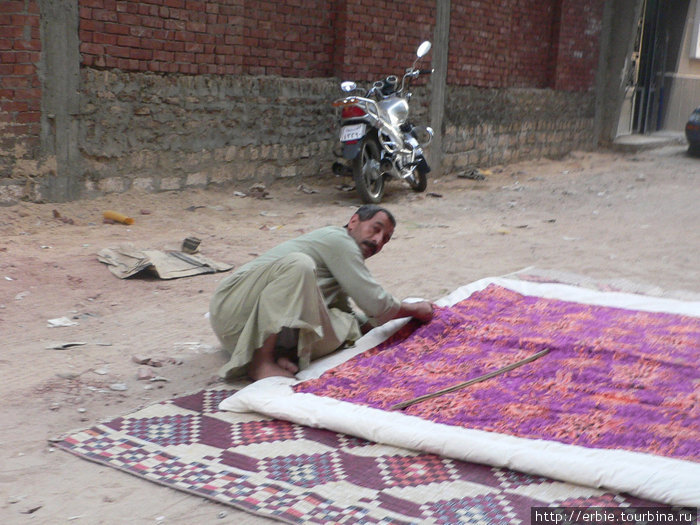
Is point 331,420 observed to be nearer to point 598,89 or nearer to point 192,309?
point 192,309

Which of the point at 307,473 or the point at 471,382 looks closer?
the point at 307,473

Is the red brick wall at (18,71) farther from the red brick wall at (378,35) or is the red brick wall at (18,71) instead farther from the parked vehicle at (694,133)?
the parked vehicle at (694,133)

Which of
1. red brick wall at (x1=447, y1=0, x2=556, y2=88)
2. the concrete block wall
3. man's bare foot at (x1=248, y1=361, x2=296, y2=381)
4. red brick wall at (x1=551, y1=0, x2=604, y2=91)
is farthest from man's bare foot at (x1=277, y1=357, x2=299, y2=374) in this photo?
red brick wall at (x1=551, y1=0, x2=604, y2=91)

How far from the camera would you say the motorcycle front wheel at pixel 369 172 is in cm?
848

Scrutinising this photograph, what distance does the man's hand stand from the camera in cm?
395

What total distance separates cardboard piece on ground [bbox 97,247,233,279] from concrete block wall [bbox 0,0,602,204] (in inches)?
56.1

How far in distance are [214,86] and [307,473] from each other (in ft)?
19.6

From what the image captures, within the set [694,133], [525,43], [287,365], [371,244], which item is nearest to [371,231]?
[371,244]

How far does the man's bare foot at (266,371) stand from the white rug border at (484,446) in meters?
0.07

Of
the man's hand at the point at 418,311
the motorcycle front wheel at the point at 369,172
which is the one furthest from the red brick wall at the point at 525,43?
the man's hand at the point at 418,311

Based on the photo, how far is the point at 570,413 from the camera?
3.13m

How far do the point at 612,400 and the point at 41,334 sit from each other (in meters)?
2.95

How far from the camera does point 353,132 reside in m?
8.36

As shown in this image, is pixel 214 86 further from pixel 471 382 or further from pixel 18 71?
pixel 471 382
